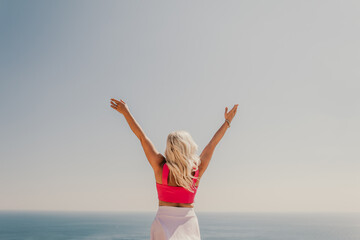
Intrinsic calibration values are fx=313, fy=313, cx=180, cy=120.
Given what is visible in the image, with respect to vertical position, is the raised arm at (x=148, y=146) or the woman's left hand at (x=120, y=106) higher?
the woman's left hand at (x=120, y=106)

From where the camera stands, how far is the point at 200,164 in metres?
2.56

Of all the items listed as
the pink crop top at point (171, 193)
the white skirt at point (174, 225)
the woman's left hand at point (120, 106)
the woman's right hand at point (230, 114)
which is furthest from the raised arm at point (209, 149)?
the woman's left hand at point (120, 106)

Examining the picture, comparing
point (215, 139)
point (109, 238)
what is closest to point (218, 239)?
point (109, 238)

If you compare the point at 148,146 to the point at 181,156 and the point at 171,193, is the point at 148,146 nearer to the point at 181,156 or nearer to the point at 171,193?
the point at 181,156

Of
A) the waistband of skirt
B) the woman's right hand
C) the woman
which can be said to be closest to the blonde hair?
the woman

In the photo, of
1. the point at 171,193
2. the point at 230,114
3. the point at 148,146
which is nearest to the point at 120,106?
the point at 148,146

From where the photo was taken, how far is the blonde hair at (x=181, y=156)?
2.28 meters

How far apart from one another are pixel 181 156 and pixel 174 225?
20.5 inches

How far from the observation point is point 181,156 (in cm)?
228

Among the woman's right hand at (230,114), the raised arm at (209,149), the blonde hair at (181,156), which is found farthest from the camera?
the woman's right hand at (230,114)

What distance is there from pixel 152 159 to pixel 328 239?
303 ft

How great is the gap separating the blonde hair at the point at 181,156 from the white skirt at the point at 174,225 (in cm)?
20

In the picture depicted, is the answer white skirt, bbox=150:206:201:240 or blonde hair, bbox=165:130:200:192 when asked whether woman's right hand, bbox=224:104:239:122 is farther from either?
white skirt, bbox=150:206:201:240

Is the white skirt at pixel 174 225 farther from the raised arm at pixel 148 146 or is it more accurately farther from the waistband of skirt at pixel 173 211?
the raised arm at pixel 148 146
